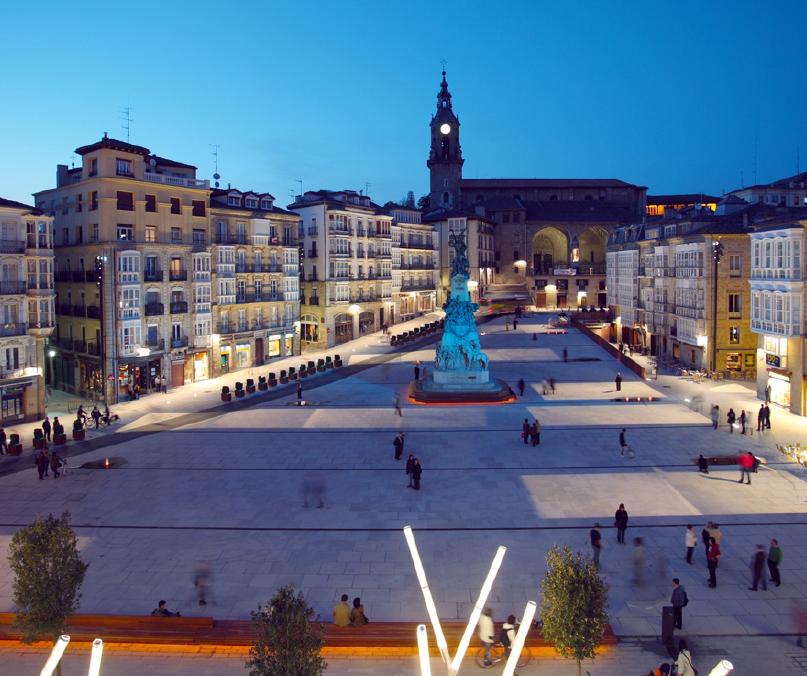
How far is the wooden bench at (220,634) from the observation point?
16.6m

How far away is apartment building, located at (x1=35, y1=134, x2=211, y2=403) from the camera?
159ft

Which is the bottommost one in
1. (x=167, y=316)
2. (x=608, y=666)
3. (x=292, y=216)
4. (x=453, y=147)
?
(x=608, y=666)

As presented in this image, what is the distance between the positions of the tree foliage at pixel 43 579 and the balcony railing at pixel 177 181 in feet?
134

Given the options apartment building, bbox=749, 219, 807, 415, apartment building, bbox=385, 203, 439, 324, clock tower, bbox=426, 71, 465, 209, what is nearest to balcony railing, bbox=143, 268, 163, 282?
apartment building, bbox=385, 203, 439, 324

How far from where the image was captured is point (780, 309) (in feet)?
139

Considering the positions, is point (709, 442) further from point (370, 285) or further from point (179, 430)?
point (370, 285)

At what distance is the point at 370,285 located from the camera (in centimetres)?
8212

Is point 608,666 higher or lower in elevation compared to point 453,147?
lower

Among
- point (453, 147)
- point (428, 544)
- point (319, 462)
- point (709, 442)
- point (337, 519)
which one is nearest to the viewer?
point (428, 544)

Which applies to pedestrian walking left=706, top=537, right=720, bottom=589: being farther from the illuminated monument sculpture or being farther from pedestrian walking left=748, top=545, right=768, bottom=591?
the illuminated monument sculpture

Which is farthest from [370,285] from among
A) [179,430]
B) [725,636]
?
[725,636]

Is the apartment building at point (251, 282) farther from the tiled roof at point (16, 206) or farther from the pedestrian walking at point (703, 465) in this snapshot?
the pedestrian walking at point (703, 465)

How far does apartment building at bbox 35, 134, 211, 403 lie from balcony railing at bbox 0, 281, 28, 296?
4686 mm

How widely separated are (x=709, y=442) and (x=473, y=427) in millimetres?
11987
